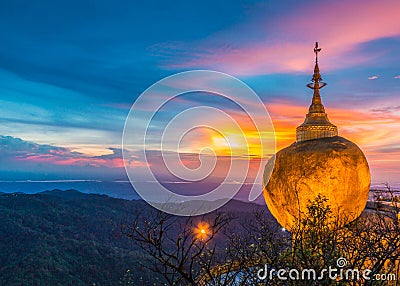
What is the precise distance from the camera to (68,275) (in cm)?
5850

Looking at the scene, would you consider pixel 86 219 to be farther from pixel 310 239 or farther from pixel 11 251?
pixel 310 239

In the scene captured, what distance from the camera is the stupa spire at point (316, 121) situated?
1516 cm

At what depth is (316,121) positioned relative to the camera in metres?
15.8

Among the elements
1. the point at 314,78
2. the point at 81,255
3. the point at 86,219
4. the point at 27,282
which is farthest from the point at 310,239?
the point at 86,219

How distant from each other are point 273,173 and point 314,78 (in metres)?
5.87

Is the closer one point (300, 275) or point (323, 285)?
point (323, 285)

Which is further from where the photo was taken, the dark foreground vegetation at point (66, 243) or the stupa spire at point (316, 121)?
the dark foreground vegetation at point (66, 243)

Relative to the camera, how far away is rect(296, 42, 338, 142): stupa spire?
49.7ft
